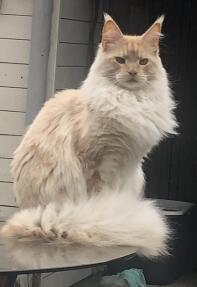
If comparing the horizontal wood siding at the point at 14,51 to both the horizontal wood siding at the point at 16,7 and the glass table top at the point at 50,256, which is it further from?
the glass table top at the point at 50,256

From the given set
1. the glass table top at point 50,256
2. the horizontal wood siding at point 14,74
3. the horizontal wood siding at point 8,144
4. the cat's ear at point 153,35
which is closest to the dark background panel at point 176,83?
the horizontal wood siding at point 14,74

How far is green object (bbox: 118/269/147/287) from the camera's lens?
364cm

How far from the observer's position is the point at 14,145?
3.58 metres

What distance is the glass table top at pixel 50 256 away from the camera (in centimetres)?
173

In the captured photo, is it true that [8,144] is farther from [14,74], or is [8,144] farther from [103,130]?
[103,130]

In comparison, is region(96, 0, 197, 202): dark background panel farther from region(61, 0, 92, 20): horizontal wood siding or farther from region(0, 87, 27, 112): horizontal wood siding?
region(0, 87, 27, 112): horizontal wood siding

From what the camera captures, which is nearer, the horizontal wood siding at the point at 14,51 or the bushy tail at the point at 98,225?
the bushy tail at the point at 98,225

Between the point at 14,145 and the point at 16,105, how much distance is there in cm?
23

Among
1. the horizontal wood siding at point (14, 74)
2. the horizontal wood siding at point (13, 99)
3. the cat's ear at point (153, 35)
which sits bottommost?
the horizontal wood siding at point (13, 99)

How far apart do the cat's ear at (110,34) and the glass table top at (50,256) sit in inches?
38.4

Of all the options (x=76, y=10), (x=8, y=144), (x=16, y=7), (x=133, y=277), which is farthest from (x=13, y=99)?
(x=133, y=277)

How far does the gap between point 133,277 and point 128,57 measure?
160cm

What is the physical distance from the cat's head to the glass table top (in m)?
0.85

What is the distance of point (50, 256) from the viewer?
6.08 ft
